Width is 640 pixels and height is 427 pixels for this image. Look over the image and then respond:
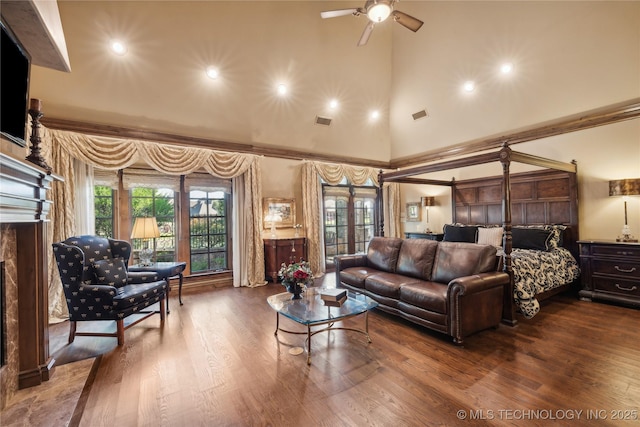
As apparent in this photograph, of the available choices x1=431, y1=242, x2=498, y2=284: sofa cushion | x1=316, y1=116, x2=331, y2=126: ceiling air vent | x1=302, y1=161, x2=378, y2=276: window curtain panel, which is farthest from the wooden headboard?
x1=316, y1=116, x2=331, y2=126: ceiling air vent

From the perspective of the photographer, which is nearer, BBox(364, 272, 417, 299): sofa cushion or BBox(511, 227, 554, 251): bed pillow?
BBox(364, 272, 417, 299): sofa cushion

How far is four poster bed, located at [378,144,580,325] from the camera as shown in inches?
128

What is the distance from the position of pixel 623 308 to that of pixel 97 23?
24.8 feet

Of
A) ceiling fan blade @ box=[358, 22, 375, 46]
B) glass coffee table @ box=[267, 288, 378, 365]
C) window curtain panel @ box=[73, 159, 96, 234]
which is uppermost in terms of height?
ceiling fan blade @ box=[358, 22, 375, 46]

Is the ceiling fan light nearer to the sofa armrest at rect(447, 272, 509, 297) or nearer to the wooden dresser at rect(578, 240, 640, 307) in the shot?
the sofa armrest at rect(447, 272, 509, 297)

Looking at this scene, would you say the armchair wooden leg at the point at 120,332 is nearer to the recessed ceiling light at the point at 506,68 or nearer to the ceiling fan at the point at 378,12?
the ceiling fan at the point at 378,12

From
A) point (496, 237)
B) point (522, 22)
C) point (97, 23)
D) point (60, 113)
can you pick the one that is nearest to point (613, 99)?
point (522, 22)

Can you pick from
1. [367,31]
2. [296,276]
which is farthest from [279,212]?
[367,31]

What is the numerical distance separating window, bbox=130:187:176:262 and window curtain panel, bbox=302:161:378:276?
253cm

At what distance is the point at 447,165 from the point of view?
12.5 ft

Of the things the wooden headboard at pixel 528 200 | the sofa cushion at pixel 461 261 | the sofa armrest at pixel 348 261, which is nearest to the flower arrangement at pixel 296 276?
the sofa armrest at pixel 348 261

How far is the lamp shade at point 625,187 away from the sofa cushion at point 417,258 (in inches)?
108

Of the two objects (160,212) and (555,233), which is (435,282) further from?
(160,212)

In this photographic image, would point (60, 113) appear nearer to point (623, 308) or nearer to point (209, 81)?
point (209, 81)
